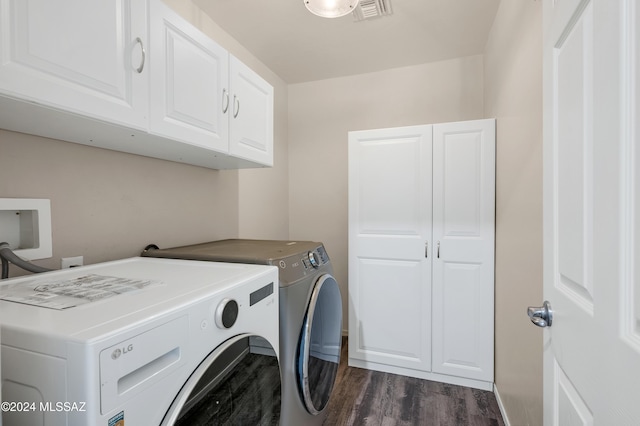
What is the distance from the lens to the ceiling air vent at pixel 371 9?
1.80 m

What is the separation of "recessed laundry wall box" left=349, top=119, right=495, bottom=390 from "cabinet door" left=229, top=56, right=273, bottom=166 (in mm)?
725

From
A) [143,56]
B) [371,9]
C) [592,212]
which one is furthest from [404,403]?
[371,9]

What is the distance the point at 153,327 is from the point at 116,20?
0.96 m

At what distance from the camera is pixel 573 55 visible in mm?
673

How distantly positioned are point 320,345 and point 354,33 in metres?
2.09

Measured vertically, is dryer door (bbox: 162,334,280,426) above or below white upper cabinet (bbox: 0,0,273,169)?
below

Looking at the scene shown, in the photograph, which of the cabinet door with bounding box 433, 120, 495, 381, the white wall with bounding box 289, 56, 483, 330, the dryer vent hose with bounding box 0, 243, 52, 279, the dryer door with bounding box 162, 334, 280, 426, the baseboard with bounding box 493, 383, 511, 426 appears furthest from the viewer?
the white wall with bounding box 289, 56, 483, 330

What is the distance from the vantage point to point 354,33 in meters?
2.13

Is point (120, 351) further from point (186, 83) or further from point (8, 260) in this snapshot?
point (186, 83)

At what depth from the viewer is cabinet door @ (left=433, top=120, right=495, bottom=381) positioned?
6.39 ft

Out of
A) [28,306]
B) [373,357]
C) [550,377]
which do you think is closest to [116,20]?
[28,306]

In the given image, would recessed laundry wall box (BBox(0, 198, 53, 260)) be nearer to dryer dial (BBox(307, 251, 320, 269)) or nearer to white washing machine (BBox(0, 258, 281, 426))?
white washing machine (BBox(0, 258, 281, 426))

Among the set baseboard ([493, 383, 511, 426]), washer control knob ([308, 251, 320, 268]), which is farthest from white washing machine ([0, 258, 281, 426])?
baseboard ([493, 383, 511, 426])

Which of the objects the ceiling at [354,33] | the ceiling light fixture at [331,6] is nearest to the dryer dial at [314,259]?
the ceiling light fixture at [331,6]
